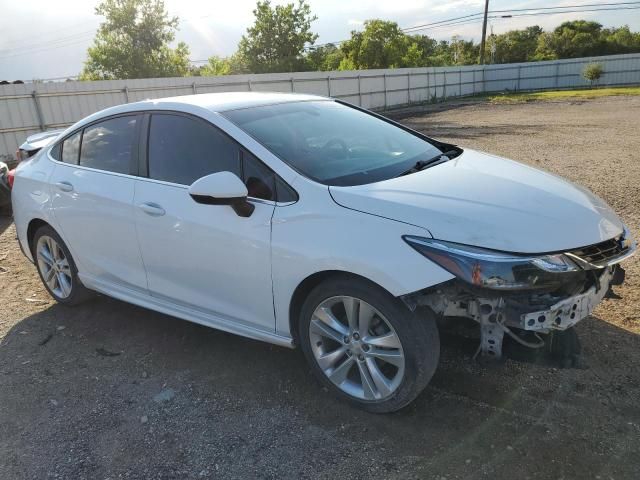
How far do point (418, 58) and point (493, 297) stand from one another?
59.3m

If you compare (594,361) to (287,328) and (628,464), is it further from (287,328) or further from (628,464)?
(287,328)

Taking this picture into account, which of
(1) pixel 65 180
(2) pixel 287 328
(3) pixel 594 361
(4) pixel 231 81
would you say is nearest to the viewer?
(2) pixel 287 328

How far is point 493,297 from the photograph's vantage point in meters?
2.55

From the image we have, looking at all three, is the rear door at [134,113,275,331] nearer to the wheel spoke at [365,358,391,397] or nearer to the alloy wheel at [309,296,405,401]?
the alloy wheel at [309,296,405,401]

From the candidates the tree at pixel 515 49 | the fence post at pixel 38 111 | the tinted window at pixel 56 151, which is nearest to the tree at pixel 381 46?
the tree at pixel 515 49

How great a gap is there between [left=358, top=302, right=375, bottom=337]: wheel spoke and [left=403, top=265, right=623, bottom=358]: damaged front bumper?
0.75ft

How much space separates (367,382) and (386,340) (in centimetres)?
31

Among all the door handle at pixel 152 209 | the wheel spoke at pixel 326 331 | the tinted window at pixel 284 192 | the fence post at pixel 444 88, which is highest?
the tinted window at pixel 284 192

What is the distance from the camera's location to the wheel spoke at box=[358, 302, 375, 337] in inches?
109

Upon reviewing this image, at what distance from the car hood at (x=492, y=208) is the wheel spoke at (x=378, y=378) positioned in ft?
2.62

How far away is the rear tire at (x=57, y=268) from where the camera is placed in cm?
452

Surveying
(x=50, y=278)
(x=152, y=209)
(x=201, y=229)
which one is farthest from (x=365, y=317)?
(x=50, y=278)

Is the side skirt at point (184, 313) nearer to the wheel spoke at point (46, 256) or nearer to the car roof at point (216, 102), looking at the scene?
the wheel spoke at point (46, 256)

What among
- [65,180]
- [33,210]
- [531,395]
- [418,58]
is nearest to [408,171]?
[531,395]
